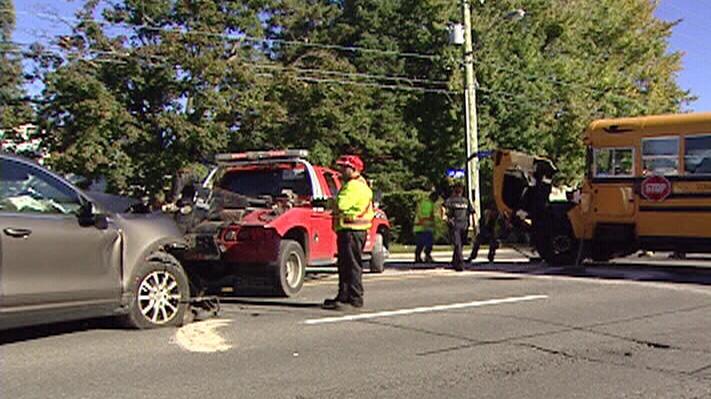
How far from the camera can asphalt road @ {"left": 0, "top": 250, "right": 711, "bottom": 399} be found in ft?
→ 18.1

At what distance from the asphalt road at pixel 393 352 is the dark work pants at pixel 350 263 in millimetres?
310

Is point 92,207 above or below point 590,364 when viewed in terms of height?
above

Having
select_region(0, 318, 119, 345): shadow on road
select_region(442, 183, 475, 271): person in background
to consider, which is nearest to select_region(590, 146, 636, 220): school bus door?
select_region(442, 183, 475, 271): person in background

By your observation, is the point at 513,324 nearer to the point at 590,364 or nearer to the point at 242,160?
the point at 590,364

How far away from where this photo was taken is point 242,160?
11492 millimetres

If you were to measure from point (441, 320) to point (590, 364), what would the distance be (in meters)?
2.24

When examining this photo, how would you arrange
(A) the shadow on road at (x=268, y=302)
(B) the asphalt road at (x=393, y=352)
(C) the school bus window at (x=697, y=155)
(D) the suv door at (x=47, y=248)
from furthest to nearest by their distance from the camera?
(C) the school bus window at (x=697, y=155), (A) the shadow on road at (x=268, y=302), (D) the suv door at (x=47, y=248), (B) the asphalt road at (x=393, y=352)

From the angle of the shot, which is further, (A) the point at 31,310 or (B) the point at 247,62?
(B) the point at 247,62

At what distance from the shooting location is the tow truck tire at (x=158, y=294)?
7.23m

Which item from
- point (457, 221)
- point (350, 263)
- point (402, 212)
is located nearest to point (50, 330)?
point (350, 263)

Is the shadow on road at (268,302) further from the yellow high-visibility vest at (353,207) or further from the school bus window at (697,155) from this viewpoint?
the school bus window at (697,155)

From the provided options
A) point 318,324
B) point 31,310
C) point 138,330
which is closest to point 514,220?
point 318,324

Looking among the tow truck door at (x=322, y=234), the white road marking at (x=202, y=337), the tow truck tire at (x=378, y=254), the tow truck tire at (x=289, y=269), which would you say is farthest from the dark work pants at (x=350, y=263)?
the tow truck tire at (x=378, y=254)

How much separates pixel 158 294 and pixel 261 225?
2.26 metres
